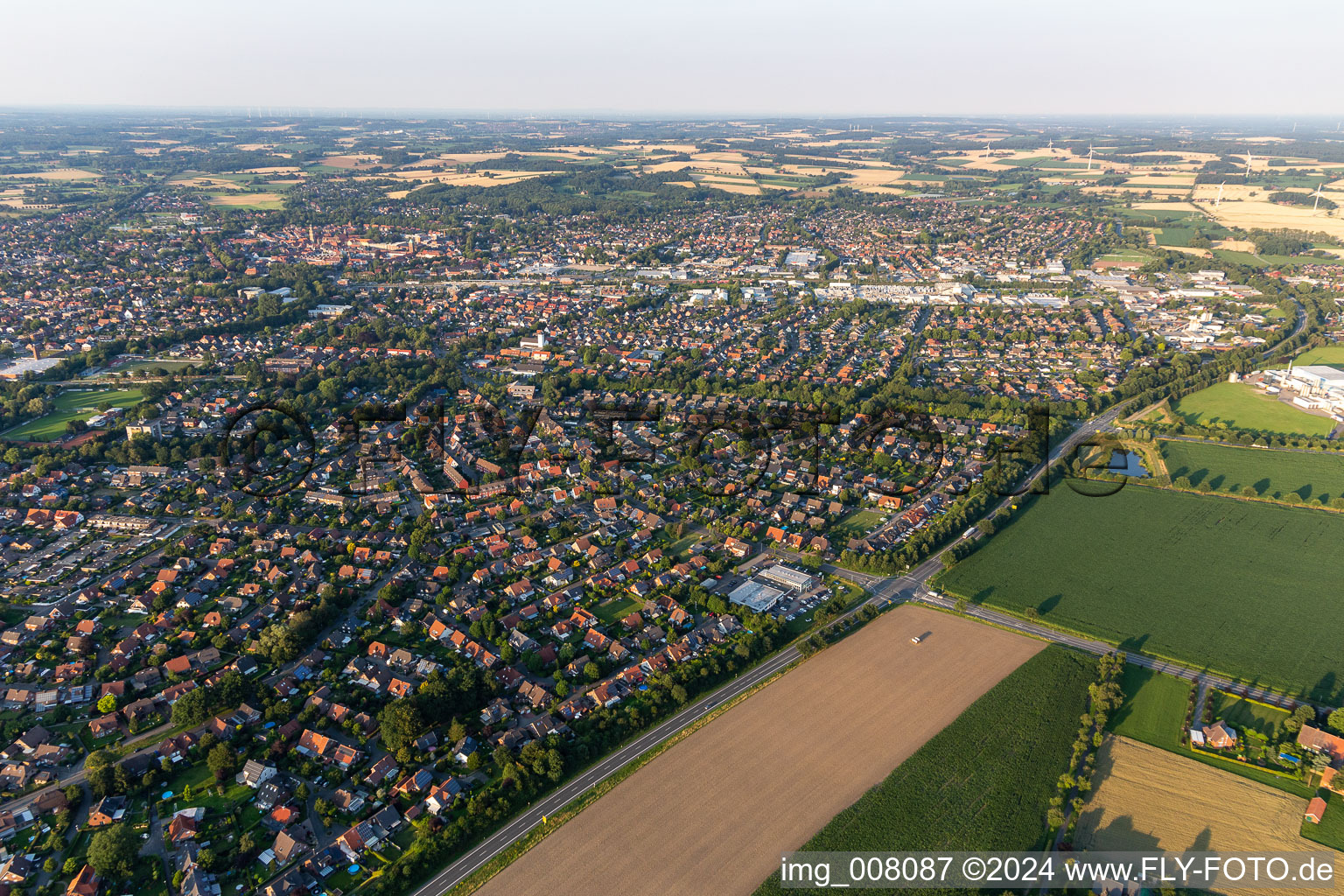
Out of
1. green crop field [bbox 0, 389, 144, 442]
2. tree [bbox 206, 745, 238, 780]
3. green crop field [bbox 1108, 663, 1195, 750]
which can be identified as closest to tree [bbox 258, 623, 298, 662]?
tree [bbox 206, 745, 238, 780]

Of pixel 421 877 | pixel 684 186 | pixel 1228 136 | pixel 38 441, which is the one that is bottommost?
pixel 421 877

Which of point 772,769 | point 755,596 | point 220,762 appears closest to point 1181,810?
point 772,769

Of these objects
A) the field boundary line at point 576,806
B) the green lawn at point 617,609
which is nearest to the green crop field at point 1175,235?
the green lawn at point 617,609

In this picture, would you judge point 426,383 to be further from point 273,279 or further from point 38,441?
point 273,279

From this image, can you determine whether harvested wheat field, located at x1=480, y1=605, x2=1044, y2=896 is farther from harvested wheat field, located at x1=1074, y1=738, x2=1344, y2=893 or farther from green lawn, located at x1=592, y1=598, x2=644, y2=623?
green lawn, located at x1=592, y1=598, x2=644, y2=623

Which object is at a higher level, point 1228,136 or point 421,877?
point 1228,136

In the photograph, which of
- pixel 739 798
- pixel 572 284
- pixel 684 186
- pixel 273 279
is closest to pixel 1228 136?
pixel 684 186

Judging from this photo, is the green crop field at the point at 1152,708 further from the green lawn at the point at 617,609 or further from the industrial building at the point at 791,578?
the green lawn at the point at 617,609
